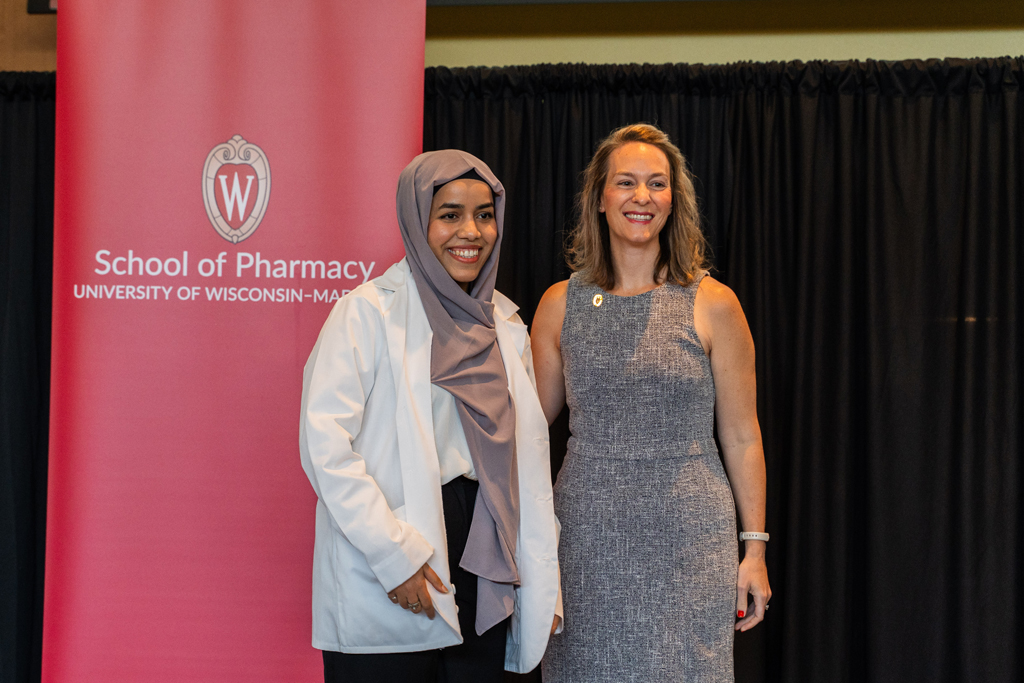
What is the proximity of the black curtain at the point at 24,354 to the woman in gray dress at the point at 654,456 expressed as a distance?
200 cm

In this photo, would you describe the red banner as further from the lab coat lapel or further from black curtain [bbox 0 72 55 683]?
black curtain [bbox 0 72 55 683]

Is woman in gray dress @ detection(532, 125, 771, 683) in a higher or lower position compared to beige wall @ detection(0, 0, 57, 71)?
lower

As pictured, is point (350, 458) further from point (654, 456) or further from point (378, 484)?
point (654, 456)

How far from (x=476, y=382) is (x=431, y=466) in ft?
0.66

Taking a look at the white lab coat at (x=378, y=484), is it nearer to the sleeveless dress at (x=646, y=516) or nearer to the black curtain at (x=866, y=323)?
the sleeveless dress at (x=646, y=516)

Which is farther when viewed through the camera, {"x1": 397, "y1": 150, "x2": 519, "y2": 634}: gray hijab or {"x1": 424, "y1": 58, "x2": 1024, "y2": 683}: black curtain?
{"x1": 424, "y1": 58, "x2": 1024, "y2": 683}: black curtain

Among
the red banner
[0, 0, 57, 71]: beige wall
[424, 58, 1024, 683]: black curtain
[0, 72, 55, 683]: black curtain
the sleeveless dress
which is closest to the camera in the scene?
the sleeveless dress

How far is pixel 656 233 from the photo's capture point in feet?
6.44

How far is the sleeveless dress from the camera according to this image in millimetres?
1845

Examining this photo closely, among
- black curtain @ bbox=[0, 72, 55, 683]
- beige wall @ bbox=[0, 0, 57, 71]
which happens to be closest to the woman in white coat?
black curtain @ bbox=[0, 72, 55, 683]

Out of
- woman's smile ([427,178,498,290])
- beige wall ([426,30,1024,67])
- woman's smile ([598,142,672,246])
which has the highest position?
beige wall ([426,30,1024,67])

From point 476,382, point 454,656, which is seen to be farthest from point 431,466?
point 454,656

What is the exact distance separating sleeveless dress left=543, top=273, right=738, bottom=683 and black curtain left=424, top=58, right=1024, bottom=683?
2.66 feet

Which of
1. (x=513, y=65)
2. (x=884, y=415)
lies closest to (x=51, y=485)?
(x=513, y=65)
